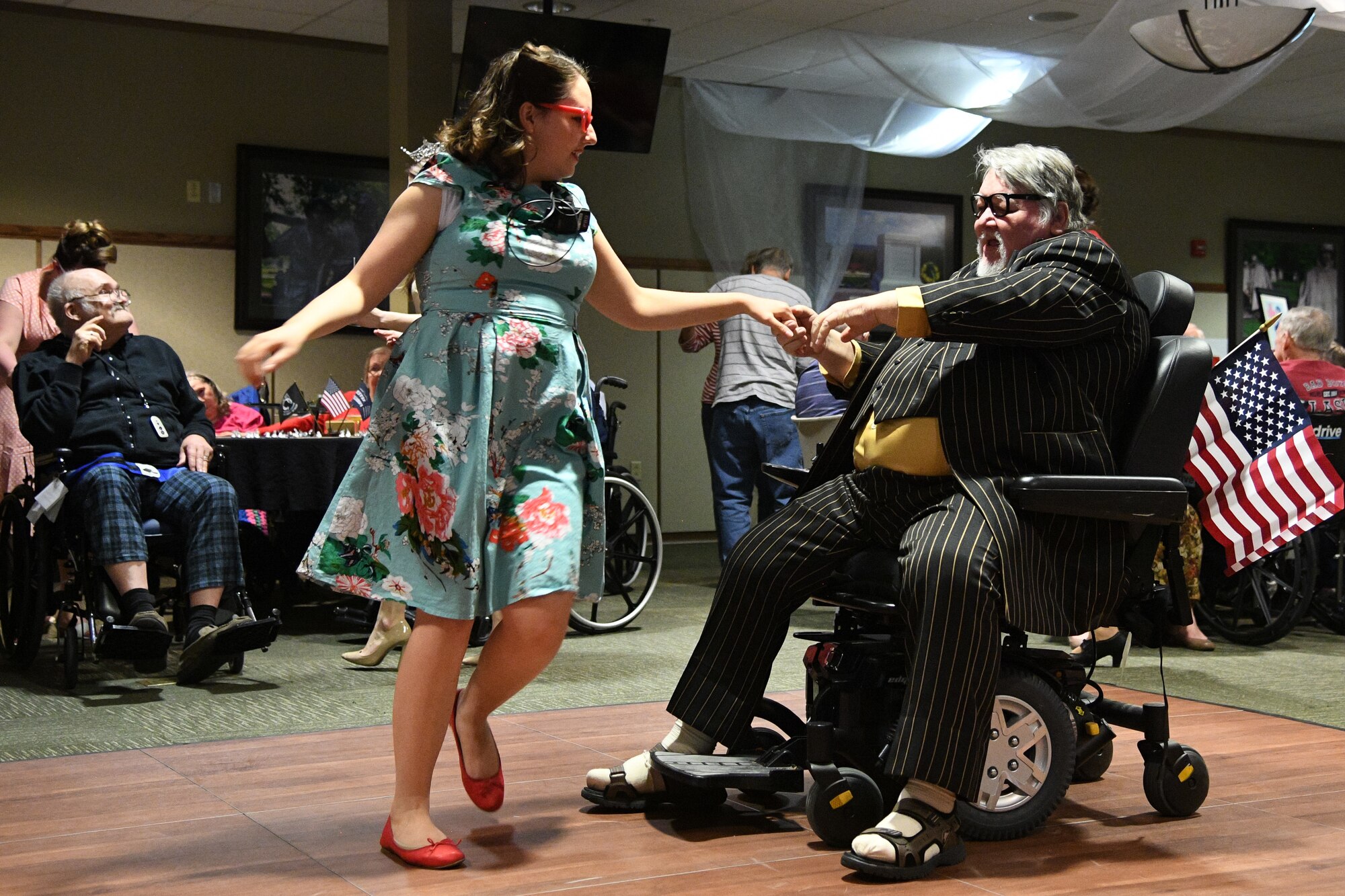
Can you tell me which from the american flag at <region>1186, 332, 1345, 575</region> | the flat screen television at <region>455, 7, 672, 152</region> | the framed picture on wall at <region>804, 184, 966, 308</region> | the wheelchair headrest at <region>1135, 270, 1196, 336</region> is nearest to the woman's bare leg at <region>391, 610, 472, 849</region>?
the wheelchair headrest at <region>1135, 270, 1196, 336</region>

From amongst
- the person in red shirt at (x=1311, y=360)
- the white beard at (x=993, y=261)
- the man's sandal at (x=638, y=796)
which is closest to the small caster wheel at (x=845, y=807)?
the man's sandal at (x=638, y=796)

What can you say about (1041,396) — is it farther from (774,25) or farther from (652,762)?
(774,25)

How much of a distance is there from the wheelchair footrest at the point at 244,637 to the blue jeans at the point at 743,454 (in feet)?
7.78

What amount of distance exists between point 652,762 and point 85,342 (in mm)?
2267

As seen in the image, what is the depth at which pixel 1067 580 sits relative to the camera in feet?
7.28

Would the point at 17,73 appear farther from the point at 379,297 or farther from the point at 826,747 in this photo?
the point at 826,747

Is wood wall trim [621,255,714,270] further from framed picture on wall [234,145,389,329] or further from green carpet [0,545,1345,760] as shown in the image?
green carpet [0,545,1345,760]

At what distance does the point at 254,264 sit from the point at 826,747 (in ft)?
18.7

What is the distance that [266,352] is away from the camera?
1.99 metres

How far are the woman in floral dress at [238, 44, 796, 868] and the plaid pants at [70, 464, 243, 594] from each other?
178cm

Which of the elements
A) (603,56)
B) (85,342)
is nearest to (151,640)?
(85,342)

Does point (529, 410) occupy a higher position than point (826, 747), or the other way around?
point (529, 410)

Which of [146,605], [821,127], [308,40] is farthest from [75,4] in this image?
[146,605]

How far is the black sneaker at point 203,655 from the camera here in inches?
143
